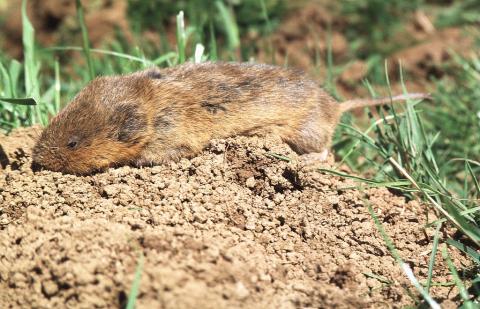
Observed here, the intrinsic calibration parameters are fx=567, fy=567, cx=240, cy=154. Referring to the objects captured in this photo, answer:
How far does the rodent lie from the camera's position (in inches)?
140

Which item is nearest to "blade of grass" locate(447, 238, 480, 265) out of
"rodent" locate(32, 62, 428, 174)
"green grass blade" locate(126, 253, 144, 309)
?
"rodent" locate(32, 62, 428, 174)

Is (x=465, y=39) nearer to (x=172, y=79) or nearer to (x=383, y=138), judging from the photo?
(x=383, y=138)

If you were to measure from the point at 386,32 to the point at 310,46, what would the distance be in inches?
38.8

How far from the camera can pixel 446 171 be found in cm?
454

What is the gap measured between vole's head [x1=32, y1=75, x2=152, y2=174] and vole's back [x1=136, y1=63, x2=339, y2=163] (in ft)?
0.38

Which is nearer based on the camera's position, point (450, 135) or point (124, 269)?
point (124, 269)

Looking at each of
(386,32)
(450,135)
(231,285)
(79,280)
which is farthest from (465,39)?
(79,280)

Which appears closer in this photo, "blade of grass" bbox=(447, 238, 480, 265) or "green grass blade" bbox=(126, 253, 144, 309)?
"green grass blade" bbox=(126, 253, 144, 309)

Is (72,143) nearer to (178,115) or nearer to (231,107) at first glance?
(178,115)

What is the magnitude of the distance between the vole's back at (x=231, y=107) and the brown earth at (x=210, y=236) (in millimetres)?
168

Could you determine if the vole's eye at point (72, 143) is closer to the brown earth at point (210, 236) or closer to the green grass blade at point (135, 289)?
the brown earth at point (210, 236)

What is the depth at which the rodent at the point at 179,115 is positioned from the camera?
3.57 m

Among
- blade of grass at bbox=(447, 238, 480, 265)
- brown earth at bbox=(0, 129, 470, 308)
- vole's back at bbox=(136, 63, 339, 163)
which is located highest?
vole's back at bbox=(136, 63, 339, 163)

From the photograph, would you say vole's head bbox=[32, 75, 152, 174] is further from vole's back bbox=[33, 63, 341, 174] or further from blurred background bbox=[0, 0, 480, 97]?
blurred background bbox=[0, 0, 480, 97]
